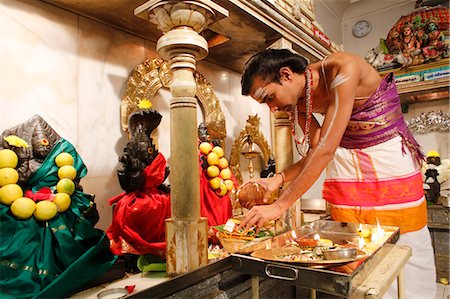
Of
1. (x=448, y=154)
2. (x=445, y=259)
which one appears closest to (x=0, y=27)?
(x=445, y=259)

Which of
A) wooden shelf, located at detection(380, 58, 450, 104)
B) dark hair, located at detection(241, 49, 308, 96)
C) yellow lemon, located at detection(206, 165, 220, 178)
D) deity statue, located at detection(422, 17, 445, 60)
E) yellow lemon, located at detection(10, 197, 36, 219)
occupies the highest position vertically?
deity statue, located at detection(422, 17, 445, 60)

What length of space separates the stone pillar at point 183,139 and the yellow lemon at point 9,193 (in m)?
0.61

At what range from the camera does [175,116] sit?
1.39m

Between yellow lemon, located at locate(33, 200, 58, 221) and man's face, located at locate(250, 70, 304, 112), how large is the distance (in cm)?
109

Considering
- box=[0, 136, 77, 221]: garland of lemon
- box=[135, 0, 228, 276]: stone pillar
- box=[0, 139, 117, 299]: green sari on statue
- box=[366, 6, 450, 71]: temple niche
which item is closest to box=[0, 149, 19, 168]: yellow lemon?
box=[0, 136, 77, 221]: garland of lemon

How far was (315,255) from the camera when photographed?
120cm

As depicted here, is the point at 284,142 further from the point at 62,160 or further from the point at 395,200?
the point at 62,160

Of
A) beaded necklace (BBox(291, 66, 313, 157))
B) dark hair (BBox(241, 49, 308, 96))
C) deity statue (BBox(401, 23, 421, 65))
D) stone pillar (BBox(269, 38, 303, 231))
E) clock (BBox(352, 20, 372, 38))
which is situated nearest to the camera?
dark hair (BBox(241, 49, 308, 96))

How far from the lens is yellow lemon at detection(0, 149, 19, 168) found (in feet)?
3.97

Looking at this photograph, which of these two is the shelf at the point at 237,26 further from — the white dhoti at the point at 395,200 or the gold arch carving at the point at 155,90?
the white dhoti at the point at 395,200

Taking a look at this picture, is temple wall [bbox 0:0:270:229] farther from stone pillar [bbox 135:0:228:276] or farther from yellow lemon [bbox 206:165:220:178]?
stone pillar [bbox 135:0:228:276]

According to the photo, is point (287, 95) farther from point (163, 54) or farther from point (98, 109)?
point (98, 109)

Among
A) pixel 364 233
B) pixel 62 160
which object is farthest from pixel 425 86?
pixel 62 160

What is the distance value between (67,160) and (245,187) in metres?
0.94
